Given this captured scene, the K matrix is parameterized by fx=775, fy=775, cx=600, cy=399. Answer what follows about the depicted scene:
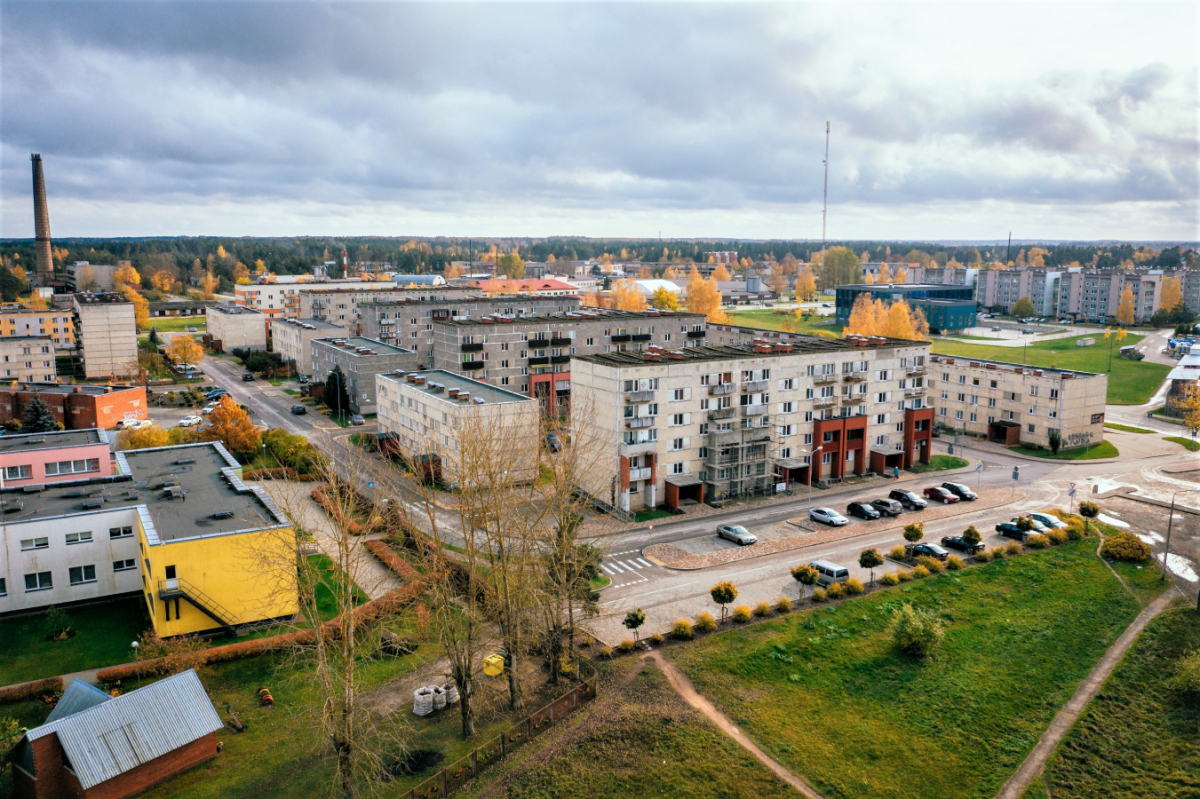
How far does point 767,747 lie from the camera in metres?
28.0

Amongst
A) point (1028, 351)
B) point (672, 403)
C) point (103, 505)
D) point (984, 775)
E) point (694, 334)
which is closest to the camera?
point (984, 775)

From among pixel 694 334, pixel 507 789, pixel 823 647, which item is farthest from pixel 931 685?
pixel 694 334

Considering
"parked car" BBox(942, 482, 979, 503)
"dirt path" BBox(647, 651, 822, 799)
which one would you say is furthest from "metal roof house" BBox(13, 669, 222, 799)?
"parked car" BBox(942, 482, 979, 503)

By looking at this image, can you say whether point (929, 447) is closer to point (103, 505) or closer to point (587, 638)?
point (587, 638)

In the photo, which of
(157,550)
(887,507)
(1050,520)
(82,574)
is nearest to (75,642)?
(82,574)

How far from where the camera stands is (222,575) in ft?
112

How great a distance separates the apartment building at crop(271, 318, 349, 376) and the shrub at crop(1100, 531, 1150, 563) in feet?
261

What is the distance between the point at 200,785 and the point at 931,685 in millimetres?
27869

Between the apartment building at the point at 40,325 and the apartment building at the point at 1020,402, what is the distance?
3891 inches

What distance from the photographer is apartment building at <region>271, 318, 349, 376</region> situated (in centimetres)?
9569

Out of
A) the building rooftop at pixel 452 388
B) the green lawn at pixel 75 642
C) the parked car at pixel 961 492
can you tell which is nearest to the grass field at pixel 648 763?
the green lawn at pixel 75 642

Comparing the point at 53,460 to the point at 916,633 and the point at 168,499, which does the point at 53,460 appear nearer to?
the point at 168,499

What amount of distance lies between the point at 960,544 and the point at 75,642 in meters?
45.1

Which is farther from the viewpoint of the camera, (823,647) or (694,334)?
(694,334)
